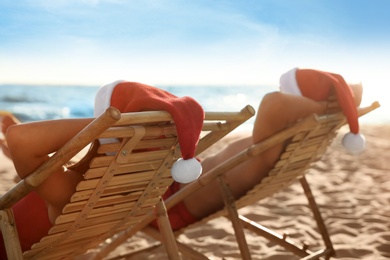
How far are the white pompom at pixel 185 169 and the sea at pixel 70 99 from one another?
14.8m

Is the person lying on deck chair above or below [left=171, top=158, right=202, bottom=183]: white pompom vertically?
above

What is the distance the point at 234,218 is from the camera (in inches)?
90.4

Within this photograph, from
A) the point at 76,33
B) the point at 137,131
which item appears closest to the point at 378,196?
the point at 137,131

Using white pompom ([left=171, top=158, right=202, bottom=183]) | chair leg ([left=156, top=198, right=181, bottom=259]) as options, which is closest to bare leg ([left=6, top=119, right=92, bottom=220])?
white pompom ([left=171, top=158, right=202, bottom=183])

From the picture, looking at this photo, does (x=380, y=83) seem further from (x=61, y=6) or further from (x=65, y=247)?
(x=65, y=247)

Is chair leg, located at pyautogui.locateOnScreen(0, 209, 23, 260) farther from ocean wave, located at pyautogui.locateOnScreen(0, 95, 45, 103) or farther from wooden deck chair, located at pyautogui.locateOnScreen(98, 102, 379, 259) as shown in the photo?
ocean wave, located at pyautogui.locateOnScreen(0, 95, 45, 103)

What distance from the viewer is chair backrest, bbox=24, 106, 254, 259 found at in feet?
5.05

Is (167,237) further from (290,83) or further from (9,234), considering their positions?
(290,83)

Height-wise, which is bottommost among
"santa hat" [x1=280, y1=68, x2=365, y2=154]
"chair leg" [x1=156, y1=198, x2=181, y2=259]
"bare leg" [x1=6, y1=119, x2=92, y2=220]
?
"chair leg" [x1=156, y1=198, x2=181, y2=259]

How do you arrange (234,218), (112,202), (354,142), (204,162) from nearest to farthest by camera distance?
(112,202), (234,218), (354,142), (204,162)

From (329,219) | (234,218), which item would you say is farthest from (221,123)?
(329,219)

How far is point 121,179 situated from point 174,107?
1.01ft

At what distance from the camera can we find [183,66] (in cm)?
2914

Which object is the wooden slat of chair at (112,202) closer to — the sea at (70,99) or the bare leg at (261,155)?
the bare leg at (261,155)
